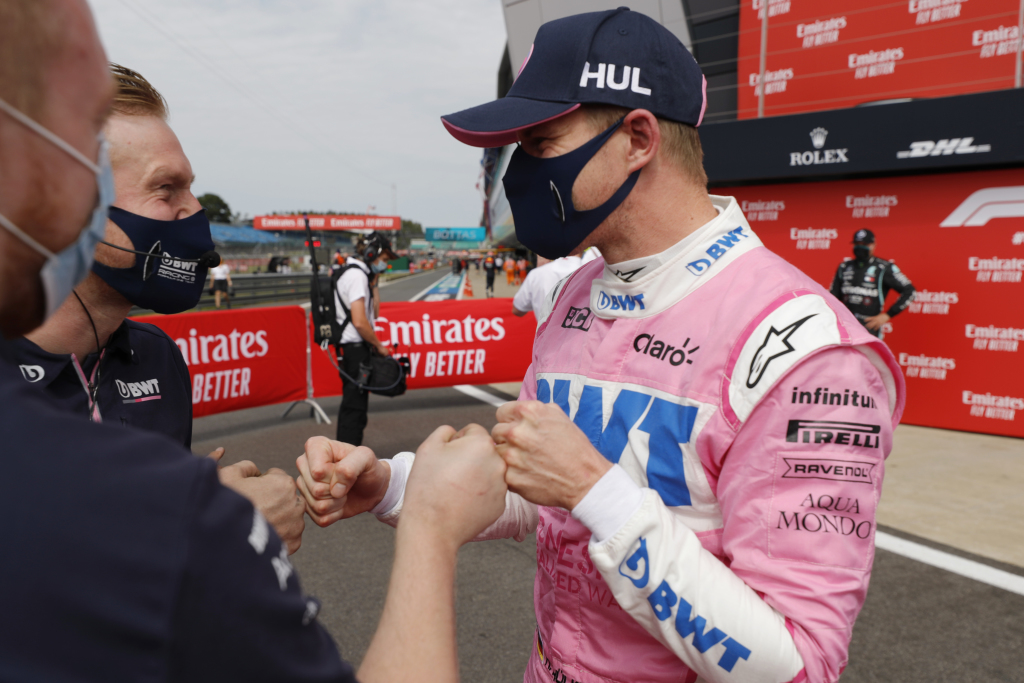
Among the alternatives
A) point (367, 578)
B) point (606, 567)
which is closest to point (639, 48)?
point (606, 567)

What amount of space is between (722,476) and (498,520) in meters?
0.58

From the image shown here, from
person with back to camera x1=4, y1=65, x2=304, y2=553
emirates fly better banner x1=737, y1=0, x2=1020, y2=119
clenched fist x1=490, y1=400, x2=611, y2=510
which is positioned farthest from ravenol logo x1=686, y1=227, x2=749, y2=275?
emirates fly better banner x1=737, y1=0, x2=1020, y2=119

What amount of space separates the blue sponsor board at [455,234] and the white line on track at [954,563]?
115250 mm

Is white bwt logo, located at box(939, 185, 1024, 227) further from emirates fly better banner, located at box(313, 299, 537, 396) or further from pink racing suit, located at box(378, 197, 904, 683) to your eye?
pink racing suit, located at box(378, 197, 904, 683)

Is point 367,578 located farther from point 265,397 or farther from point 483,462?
point 265,397

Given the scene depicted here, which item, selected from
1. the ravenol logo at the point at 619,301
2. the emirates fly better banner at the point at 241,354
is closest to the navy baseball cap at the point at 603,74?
the ravenol logo at the point at 619,301

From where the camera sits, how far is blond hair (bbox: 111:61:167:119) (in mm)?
1760

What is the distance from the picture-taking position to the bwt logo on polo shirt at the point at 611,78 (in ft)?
4.19

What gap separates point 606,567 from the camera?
3.39 ft

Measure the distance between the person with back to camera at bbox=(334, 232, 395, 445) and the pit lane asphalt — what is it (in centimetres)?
127

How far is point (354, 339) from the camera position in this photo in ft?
19.4

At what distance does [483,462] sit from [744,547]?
454mm

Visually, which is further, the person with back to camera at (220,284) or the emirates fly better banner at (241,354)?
the person with back to camera at (220,284)

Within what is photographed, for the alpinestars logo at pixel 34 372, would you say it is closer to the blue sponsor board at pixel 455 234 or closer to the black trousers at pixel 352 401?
the black trousers at pixel 352 401
